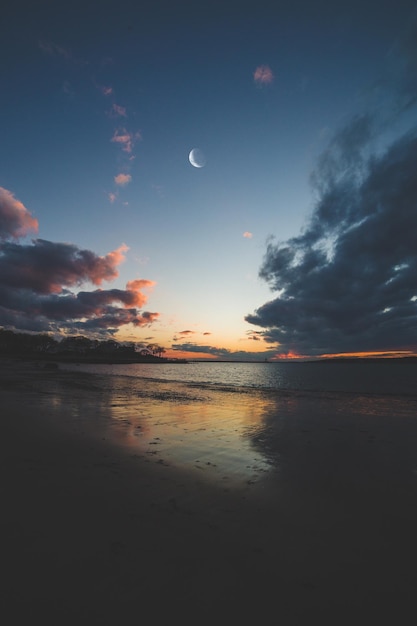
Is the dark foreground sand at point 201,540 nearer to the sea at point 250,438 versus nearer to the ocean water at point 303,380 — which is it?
the sea at point 250,438

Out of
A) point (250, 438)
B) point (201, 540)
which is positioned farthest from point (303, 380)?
point (201, 540)

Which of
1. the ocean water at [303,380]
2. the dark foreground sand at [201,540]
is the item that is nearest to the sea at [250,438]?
the dark foreground sand at [201,540]

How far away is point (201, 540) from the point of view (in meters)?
4.32

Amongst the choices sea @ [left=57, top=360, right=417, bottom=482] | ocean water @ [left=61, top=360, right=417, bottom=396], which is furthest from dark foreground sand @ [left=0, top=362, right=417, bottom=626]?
ocean water @ [left=61, top=360, right=417, bottom=396]

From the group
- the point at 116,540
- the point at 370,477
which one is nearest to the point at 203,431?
the point at 370,477

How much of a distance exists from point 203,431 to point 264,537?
792cm

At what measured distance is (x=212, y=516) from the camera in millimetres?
5105

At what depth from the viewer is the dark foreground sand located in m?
3.13

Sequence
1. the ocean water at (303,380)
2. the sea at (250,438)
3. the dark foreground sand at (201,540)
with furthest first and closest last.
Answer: the ocean water at (303,380) < the sea at (250,438) < the dark foreground sand at (201,540)

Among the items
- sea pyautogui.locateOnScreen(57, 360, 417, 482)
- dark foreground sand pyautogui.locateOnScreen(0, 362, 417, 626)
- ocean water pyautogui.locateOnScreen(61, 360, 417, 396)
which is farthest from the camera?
ocean water pyautogui.locateOnScreen(61, 360, 417, 396)

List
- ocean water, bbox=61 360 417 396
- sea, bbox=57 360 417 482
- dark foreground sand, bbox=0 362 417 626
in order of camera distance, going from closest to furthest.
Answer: dark foreground sand, bbox=0 362 417 626 → sea, bbox=57 360 417 482 → ocean water, bbox=61 360 417 396

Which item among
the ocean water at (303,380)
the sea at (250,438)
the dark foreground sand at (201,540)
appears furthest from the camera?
the ocean water at (303,380)

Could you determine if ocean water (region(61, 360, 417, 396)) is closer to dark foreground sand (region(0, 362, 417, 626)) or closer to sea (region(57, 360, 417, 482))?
sea (region(57, 360, 417, 482))

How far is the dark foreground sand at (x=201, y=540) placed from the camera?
10.3 feet
